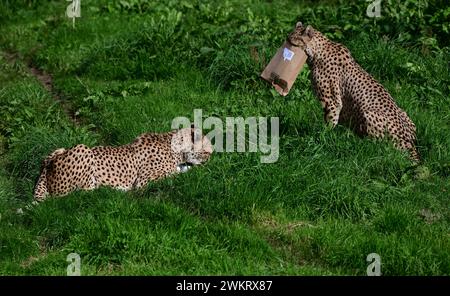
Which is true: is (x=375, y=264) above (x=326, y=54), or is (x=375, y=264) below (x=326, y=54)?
below

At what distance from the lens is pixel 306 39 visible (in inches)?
370

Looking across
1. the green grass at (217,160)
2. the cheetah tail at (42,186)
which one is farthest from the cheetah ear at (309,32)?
the cheetah tail at (42,186)

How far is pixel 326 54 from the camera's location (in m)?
9.46

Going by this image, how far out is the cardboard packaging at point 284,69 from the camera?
9.24m

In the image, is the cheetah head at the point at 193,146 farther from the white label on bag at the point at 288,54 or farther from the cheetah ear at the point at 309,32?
the cheetah ear at the point at 309,32

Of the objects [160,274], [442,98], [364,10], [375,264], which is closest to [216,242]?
[160,274]

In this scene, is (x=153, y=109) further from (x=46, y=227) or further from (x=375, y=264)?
(x=375, y=264)

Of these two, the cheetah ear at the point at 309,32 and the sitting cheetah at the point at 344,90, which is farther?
the cheetah ear at the point at 309,32

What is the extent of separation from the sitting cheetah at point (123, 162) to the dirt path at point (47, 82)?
1542 mm

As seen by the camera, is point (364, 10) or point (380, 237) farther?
point (364, 10)

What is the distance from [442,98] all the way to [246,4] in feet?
12.3

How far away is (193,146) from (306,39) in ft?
4.67

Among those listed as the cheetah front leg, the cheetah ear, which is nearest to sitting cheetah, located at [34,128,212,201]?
the cheetah front leg
